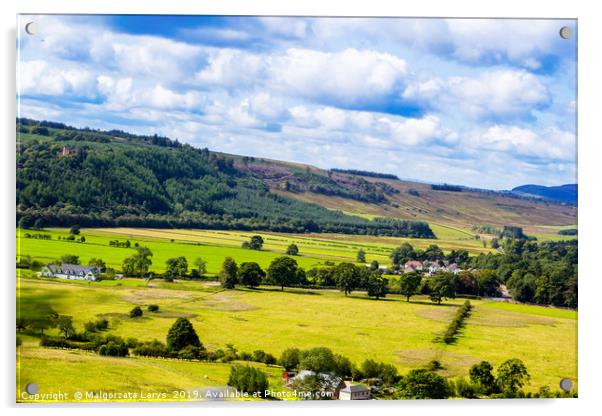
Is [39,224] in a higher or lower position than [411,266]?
higher

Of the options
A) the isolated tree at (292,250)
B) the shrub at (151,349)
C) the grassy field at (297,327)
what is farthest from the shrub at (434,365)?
the shrub at (151,349)

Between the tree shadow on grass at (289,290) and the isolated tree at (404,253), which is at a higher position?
the isolated tree at (404,253)

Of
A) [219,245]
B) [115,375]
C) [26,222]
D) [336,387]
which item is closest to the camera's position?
[115,375]

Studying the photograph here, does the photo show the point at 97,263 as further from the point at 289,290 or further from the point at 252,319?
the point at 289,290

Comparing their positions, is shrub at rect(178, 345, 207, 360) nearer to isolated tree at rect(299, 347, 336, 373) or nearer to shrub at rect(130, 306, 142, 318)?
shrub at rect(130, 306, 142, 318)

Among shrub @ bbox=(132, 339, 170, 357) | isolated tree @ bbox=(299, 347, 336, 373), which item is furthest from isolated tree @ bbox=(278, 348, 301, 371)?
shrub @ bbox=(132, 339, 170, 357)

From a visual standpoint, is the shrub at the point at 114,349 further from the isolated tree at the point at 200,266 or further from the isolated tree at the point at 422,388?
the isolated tree at the point at 422,388

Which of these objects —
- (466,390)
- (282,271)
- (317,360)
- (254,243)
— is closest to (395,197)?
(282,271)
